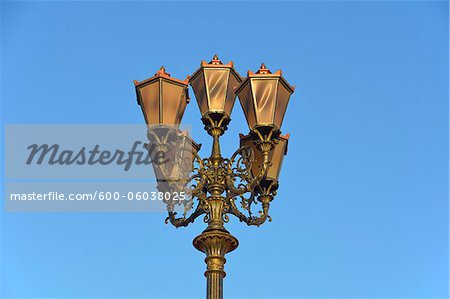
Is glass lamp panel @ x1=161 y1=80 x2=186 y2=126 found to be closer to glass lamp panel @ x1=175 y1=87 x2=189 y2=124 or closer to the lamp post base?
glass lamp panel @ x1=175 y1=87 x2=189 y2=124

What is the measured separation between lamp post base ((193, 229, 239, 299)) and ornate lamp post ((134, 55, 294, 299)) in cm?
32

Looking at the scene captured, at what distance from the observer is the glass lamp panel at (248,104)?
923 centimetres

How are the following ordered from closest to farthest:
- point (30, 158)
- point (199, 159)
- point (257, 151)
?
point (199, 159), point (257, 151), point (30, 158)

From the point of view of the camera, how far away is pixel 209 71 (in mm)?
9359

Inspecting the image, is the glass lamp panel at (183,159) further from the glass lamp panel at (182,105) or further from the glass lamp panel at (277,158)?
the glass lamp panel at (277,158)

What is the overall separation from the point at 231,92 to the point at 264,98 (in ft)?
1.50

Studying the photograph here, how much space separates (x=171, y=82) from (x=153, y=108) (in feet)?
1.23

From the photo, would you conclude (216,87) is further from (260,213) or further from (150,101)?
(260,213)

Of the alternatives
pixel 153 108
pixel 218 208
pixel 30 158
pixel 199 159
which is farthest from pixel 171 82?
pixel 30 158

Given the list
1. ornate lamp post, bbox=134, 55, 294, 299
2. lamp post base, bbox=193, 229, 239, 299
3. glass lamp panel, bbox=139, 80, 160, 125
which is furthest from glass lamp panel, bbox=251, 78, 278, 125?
lamp post base, bbox=193, 229, 239, 299

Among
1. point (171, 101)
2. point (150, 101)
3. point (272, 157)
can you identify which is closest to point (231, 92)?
point (171, 101)

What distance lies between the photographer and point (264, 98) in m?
9.25

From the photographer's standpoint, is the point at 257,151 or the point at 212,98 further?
the point at 257,151

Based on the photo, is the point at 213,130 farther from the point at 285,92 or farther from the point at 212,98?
the point at 285,92
